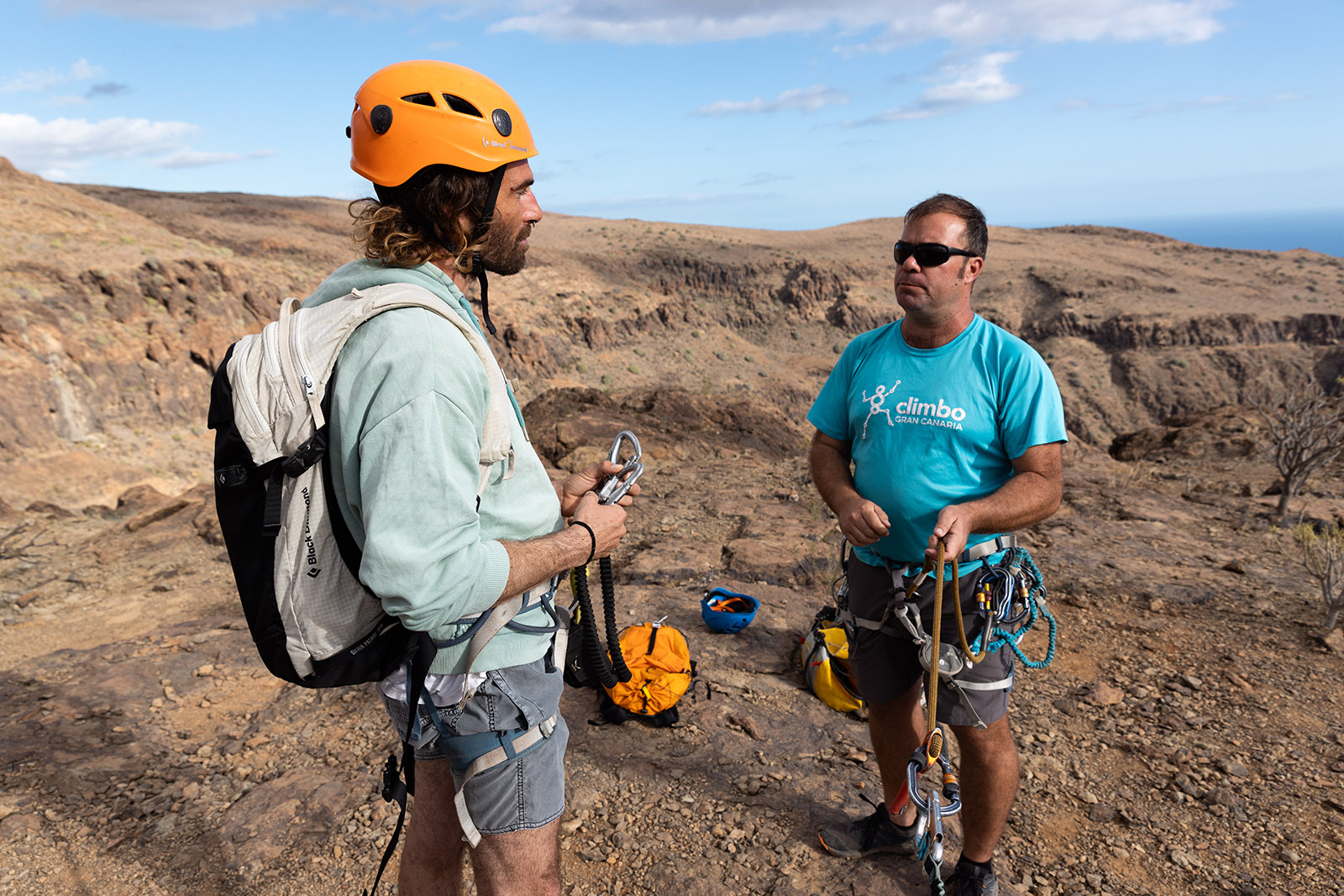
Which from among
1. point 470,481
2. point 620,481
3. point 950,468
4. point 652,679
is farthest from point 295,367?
point 652,679

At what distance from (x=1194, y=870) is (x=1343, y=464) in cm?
918

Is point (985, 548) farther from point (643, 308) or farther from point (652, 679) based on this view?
point (643, 308)

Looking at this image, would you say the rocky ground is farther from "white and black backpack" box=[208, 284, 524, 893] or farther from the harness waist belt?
"white and black backpack" box=[208, 284, 524, 893]

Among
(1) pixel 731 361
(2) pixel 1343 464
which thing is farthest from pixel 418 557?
(1) pixel 731 361

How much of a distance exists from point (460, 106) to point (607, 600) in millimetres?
1799

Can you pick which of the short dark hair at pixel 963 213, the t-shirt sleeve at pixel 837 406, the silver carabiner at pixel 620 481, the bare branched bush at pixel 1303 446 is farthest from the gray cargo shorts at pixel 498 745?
the bare branched bush at pixel 1303 446

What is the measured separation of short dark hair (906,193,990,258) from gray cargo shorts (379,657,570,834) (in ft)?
5.88

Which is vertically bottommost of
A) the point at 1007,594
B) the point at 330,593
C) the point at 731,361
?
the point at 731,361

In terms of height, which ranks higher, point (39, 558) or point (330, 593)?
point (330, 593)

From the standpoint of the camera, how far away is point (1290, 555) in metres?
5.84

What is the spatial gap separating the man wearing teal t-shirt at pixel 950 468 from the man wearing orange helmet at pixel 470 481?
3.40ft

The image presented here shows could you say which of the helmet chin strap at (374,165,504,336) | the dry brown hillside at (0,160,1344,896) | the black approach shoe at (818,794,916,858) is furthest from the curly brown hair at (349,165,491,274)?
the black approach shoe at (818,794,916,858)

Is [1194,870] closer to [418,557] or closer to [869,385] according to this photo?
[869,385]

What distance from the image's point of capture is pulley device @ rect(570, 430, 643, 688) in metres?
1.77
